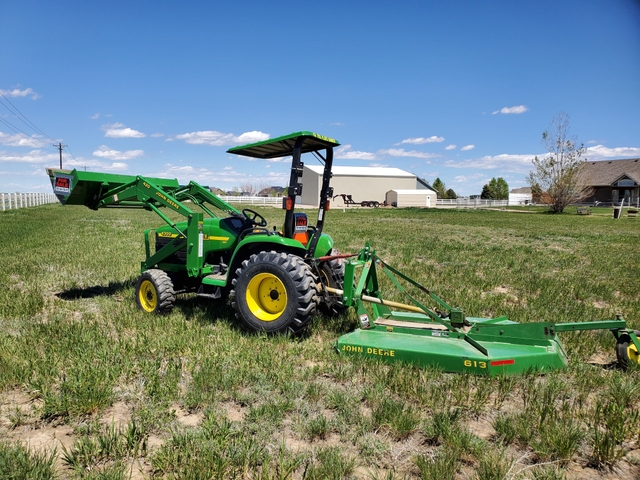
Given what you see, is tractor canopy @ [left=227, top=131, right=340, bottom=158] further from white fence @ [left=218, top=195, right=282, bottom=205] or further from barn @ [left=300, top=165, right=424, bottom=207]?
barn @ [left=300, top=165, right=424, bottom=207]

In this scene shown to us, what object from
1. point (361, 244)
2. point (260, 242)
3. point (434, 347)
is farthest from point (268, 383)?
point (361, 244)

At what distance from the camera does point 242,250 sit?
20.6ft

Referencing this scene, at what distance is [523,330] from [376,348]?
1.44 metres

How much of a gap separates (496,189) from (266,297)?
8180 centimetres

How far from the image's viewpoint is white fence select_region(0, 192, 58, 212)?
32.8 metres

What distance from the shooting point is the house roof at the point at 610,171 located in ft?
214

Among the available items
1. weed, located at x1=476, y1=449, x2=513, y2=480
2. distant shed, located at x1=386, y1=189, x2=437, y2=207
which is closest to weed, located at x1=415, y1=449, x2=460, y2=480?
weed, located at x1=476, y1=449, x2=513, y2=480

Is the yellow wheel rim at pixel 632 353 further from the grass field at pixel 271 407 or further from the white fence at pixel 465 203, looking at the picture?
the white fence at pixel 465 203

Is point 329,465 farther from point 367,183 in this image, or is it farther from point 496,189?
point 496,189

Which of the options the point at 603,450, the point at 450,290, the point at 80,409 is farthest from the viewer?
the point at 450,290

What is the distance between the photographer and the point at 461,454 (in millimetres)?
3158

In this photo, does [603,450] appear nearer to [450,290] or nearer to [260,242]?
[260,242]

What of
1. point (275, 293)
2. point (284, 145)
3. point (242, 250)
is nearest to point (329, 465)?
point (275, 293)

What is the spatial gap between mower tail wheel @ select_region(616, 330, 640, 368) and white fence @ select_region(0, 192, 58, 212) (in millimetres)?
35846
